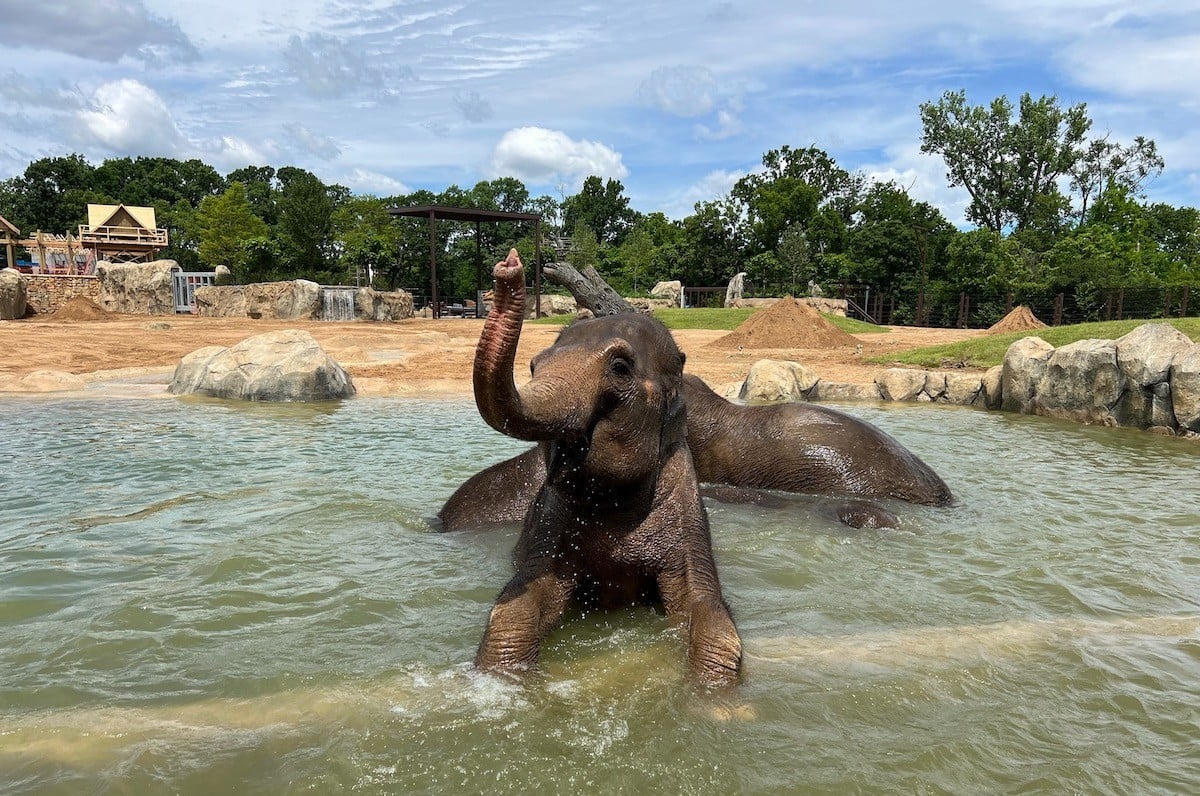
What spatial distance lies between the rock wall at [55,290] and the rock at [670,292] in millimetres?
28037

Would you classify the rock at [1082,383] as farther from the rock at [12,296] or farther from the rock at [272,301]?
the rock at [12,296]

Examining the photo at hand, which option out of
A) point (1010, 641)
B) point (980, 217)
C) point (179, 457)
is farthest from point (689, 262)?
point (1010, 641)

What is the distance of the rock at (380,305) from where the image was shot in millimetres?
35156

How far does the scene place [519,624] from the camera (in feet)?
11.1

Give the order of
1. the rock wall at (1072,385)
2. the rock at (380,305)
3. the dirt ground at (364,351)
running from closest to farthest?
the rock wall at (1072,385) < the dirt ground at (364,351) < the rock at (380,305)

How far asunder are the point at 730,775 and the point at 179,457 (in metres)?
7.12

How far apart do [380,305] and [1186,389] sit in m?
30.9

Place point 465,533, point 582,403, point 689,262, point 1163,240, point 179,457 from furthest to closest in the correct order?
1. point 689,262
2. point 1163,240
3. point 179,457
4. point 465,533
5. point 582,403

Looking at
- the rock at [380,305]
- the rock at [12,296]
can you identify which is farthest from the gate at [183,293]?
→ the rock at [380,305]

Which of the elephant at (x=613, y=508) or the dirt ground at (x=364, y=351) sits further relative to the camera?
the dirt ground at (x=364, y=351)

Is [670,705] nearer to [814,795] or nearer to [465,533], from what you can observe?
[814,795]

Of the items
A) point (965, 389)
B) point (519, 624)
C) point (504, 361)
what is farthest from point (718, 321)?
point (504, 361)

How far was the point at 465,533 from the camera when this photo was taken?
5.46 meters

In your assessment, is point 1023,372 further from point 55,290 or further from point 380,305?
point 55,290
